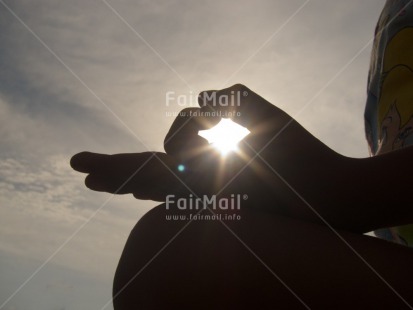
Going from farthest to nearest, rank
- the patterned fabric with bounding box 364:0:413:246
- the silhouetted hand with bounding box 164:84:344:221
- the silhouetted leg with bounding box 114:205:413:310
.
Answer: the patterned fabric with bounding box 364:0:413:246 < the silhouetted hand with bounding box 164:84:344:221 < the silhouetted leg with bounding box 114:205:413:310

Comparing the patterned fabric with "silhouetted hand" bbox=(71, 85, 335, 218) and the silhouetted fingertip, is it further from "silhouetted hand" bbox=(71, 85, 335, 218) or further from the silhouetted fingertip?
the silhouetted fingertip

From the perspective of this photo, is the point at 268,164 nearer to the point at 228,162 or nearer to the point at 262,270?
the point at 228,162

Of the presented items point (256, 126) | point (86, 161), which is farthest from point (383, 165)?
point (86, 161)

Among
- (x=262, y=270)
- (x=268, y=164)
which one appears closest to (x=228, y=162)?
(x=268, y=164)

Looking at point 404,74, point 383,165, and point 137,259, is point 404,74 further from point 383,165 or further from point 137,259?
point 137,259

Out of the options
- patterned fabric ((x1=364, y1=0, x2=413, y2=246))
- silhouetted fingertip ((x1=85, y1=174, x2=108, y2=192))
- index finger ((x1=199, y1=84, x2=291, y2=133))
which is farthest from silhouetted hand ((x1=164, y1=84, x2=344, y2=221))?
patterned fabric ((x1=364, y1=0, x2=413, y2=246))

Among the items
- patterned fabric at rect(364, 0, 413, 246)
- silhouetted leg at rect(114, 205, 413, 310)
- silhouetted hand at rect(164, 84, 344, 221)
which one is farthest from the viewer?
patterned fabric at rect(364, 0, 413, 246)

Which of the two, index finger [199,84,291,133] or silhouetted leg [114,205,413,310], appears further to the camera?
index finger [199,84,291,133]

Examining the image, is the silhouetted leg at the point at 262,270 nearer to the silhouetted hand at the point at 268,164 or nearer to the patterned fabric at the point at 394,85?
the silhouetted hand at the point at 268,164

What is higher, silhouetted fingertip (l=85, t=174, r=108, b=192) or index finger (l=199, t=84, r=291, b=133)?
index finger (l=199, t=84, r=291, b=133)
